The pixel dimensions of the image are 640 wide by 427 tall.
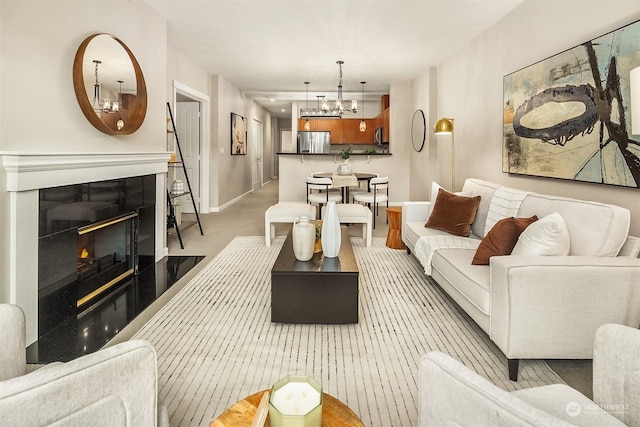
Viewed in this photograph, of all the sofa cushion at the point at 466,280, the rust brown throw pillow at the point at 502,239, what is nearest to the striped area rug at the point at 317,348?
the sofa cushion at the point at 466,280

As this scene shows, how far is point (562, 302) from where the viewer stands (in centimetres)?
193

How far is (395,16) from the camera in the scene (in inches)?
173

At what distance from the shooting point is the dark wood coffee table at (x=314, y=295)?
2.59 m

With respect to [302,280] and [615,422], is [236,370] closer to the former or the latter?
[302,280]

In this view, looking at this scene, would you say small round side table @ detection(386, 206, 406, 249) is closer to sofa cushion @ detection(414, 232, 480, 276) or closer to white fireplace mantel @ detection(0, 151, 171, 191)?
sofa cushion @ detection(414, 232, 480, 276)

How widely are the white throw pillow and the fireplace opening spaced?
9.40 feet

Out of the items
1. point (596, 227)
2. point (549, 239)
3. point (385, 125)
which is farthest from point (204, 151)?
point (596, 227)

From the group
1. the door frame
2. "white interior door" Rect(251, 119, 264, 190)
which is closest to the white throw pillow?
the door frame

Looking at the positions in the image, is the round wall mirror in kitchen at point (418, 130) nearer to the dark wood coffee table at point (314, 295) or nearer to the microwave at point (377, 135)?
the microwave at point (377, 135)

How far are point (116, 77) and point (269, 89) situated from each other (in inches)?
248

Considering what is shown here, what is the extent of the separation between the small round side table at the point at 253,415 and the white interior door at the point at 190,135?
6.73 metres

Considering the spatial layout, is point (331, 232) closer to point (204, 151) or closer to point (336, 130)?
point (204, 151)

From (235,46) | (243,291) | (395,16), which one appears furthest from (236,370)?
(235,46)

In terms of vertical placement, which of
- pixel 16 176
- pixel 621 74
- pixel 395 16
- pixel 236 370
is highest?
pixel 395 16
